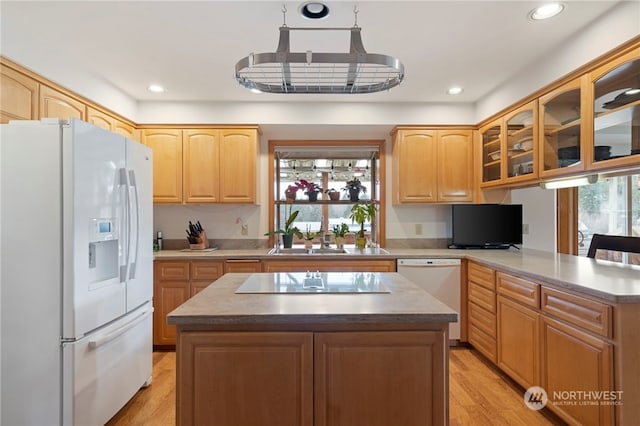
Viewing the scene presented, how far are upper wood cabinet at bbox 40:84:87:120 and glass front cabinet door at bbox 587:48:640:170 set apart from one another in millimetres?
3695

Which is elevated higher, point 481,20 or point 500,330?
point 481,20

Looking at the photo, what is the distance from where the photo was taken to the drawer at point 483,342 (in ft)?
9.10

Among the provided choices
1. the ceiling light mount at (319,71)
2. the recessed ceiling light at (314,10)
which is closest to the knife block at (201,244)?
the ceiling light mount at (319,71)

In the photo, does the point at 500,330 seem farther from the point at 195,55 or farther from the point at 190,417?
the point at 195,55

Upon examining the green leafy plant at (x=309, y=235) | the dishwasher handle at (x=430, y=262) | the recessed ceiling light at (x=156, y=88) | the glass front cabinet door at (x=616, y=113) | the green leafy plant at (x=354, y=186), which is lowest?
the dishwasher handle at (x=430, y=262)

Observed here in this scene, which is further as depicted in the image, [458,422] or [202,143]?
[202,143]

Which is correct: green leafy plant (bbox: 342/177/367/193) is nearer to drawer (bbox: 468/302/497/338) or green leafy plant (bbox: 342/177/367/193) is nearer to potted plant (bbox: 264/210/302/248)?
potted plant (bbox: 264/210/302/248)

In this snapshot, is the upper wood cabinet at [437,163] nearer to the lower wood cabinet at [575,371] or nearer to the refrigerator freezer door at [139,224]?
the lower wood cabinet at [575,371]

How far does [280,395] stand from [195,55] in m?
2.39

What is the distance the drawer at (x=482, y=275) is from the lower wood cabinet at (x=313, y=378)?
1630 millimetres

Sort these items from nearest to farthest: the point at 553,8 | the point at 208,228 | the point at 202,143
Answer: the point at 553,8 → the point at 202,143 → the point at 208,228

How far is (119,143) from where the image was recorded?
2.12 meters

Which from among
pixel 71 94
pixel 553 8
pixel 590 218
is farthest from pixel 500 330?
pixel 71 94

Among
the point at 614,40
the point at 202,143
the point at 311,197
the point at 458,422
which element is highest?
the point at 614,40
